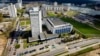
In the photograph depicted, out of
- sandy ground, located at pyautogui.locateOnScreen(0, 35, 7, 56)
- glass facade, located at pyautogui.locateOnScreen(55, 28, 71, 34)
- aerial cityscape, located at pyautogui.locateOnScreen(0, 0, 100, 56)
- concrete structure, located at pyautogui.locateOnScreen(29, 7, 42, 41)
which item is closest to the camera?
aerial cityscape, located at pyautogui.locateOnScreen(0, 0, 100, 56)

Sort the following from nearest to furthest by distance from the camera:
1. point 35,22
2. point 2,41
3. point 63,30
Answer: point 35,22 < point 2,41 < point 63,30

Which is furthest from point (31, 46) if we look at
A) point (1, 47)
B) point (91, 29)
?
point (91, 29)

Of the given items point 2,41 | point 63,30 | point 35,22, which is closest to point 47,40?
point 35,22

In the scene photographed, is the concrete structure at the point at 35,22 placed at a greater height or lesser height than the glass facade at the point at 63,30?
greater

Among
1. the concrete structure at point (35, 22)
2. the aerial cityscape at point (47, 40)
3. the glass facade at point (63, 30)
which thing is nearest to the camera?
the aerial cityscape at point (47, 40)

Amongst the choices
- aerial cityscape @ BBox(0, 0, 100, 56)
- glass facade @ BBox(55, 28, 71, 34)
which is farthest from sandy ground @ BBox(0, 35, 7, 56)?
glass facade @ BBox(55, 28, 71, 34)

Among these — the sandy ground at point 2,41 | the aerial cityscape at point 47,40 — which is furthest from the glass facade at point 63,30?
the sandy ground at point 2,41

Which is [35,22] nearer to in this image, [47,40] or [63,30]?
[47,40]

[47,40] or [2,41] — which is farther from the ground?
[47,40]

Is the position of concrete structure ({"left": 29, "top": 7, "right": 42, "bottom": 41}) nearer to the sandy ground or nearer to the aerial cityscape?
the aerial cityscape

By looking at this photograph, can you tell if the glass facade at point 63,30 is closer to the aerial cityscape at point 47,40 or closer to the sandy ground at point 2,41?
the aerial cityscape at point 47,40

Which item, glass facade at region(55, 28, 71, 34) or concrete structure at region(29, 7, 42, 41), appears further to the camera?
glass facade at region(55, 28, 71, 34)
